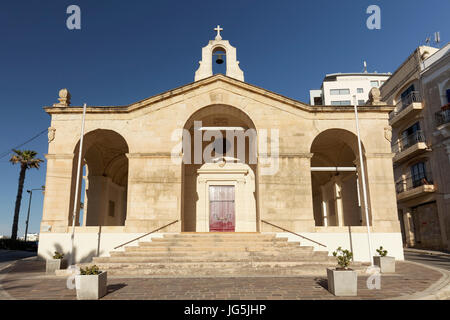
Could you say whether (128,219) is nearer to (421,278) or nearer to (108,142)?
(108,142)

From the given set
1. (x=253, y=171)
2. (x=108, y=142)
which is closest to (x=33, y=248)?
(x=108, y=142)

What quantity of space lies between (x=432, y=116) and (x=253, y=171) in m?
18.0

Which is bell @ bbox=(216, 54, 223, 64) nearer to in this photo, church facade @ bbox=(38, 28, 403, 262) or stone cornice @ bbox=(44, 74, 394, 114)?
church facade @ bbox=(38, 28, 403, 262)

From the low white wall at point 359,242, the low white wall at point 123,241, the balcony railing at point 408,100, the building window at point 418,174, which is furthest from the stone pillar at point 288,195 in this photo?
the balcony railing at point 408,100

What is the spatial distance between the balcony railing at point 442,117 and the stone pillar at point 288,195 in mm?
15648

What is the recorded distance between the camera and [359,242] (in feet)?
55.2

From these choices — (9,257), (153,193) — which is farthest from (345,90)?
(9,257)

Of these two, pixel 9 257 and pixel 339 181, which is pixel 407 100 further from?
pixel 9 257

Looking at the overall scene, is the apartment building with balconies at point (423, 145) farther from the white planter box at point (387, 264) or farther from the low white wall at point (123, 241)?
the white planter box at point (387, 264)

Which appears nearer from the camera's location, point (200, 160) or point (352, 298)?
point (352, 298)

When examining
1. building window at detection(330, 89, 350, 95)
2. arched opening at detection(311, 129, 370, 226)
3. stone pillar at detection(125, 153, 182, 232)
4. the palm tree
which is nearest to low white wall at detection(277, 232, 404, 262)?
arched opening at detection(311, 129, 370, 226)

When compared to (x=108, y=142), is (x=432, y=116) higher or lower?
higher
